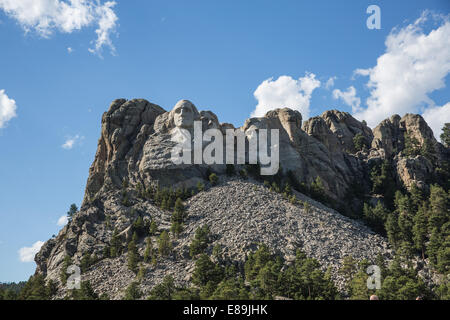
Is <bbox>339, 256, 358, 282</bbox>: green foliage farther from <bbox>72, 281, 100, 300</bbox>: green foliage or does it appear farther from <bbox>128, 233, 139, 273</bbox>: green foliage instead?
<bbox>72, 281, 100, 300</bbox>: green foliage

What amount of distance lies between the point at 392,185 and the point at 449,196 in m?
13.3

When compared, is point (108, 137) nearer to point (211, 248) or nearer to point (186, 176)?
point (186, 176)

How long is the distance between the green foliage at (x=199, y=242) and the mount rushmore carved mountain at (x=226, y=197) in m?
0.52

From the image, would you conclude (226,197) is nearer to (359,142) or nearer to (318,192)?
(318,192)

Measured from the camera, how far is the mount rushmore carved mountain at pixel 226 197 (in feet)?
171

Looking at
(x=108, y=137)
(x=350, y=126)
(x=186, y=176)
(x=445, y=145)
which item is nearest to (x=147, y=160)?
(x=186, y=176)

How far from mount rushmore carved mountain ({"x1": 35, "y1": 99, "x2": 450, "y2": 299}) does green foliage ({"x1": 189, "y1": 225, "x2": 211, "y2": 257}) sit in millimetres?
525

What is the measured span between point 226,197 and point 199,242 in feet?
49.6

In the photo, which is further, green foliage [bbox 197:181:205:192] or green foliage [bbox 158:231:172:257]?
green foliage [bbox 197:181:205:192]

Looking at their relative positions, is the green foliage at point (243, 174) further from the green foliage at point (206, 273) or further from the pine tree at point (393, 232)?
the green foliage at point (206, 273)

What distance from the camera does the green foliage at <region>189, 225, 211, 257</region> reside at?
168 ft

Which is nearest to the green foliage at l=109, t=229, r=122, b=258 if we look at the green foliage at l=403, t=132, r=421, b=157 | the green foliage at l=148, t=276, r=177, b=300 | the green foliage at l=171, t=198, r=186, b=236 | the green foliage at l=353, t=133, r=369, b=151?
the green foliage at l=171, t=198, r=186, b=236
